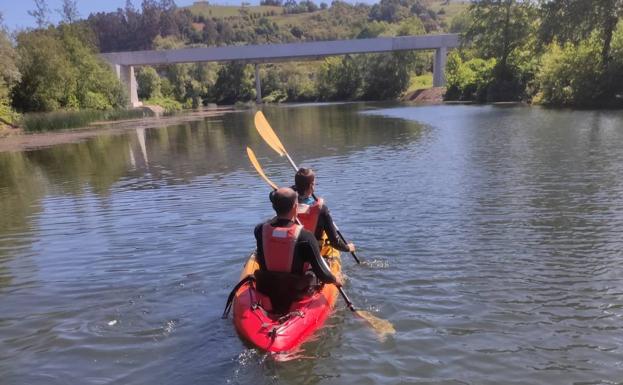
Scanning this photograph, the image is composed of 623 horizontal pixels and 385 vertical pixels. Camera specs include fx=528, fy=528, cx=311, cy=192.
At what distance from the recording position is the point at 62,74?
42.1 meters

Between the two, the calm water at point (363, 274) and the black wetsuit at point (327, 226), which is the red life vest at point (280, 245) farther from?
the black wetsuit at point (327, 226)

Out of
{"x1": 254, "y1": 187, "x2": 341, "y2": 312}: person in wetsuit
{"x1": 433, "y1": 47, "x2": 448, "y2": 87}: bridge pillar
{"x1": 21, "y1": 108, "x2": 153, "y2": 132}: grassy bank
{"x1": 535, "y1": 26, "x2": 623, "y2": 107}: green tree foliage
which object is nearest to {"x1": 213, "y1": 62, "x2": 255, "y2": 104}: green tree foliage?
{"x1": 433, "y1": 47, "x2": 448, "y2": 87}: bridge pillar

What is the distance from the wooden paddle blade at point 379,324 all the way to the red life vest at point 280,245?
992 mm

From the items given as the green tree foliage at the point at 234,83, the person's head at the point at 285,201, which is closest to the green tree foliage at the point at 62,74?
the person's head at the point at 285,201

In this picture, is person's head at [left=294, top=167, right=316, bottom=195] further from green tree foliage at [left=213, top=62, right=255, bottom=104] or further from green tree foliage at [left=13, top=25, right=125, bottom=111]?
green tree foliage at [left=213, top=62, right=255, bottom=104]

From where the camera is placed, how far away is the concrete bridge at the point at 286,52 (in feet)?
220

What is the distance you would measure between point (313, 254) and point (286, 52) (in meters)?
68.4

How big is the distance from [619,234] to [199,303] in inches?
236

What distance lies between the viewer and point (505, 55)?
50094mm

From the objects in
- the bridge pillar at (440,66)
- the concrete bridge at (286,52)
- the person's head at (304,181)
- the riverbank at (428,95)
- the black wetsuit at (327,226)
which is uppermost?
the concrete bridge at (286,52)

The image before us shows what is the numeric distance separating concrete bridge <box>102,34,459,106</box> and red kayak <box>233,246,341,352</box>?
6521 cm

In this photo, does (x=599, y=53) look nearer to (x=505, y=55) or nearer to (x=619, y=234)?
(x=505, y=55)

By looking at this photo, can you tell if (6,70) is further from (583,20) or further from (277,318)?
(583,20)

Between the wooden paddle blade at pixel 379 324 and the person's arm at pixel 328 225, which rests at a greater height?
the person's arm at pixel 328 225
